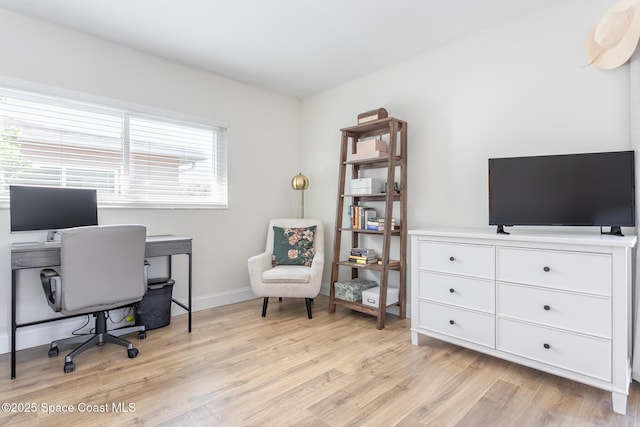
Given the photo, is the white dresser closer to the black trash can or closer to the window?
the black trash can

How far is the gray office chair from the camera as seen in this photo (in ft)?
6.71

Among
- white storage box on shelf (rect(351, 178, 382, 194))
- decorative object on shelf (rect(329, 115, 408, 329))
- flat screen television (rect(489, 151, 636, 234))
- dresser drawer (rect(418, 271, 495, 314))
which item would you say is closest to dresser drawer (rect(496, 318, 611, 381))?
dresser drawer (rect(418, 271, 495, 314))

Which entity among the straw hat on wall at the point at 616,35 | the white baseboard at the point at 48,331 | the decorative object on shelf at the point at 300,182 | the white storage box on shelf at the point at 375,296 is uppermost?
the straw hat on wall at the point at 616,35

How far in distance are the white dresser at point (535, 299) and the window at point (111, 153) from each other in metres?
2.27

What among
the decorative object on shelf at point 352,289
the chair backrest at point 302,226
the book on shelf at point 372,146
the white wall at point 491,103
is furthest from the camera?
the chair backrest at point 302,226

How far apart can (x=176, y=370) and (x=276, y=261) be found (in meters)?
1.57

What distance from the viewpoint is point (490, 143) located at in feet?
8.66

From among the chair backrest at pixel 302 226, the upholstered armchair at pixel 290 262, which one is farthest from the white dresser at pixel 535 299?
the chair backrest at pixel 302 226

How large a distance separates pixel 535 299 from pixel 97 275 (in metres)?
2.68

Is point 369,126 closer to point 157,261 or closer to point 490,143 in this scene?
point 490,143

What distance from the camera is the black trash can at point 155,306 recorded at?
2771 mm

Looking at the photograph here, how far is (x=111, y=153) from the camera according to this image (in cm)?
289

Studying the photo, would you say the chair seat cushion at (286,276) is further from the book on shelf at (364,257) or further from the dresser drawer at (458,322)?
the dresser drawer at (458,322)

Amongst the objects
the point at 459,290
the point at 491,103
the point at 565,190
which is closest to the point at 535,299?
the point at 459,290
